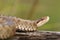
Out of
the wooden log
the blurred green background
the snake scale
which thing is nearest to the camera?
the wooden log

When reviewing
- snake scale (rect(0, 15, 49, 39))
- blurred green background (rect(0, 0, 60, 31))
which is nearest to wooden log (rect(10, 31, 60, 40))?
snake scale (rect(0, 15, 49, 39))

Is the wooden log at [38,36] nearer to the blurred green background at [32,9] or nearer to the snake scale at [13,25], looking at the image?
the snake scale at [13,25]

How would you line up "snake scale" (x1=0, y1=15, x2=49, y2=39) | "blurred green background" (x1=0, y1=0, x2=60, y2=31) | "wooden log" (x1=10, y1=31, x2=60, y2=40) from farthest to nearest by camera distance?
"blurred green background" (x1=0, y1=0, x2=60, y2=31), "snake scale" (x1=0, y1=15, x2=49, y2=39), "wooden log" (x1=10, y1=31, x2=60, y2=40)

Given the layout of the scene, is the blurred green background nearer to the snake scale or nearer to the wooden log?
the snake scale

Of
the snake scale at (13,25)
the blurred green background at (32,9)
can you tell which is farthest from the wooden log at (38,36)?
the blurred green background at (32,9)

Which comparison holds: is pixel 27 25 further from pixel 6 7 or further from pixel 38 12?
pixel 38 12

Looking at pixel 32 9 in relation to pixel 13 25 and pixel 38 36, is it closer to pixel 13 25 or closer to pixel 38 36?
pixel 13 25

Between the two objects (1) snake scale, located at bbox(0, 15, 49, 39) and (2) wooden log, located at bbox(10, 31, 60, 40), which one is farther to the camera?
(1) snake scale, located at bbox(0, 15, 49, 39)
